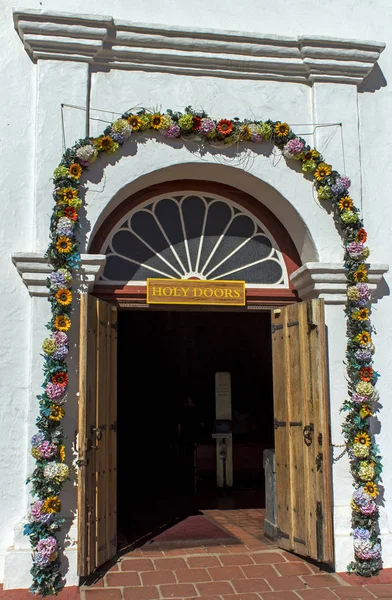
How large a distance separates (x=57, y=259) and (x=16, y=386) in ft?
3.68

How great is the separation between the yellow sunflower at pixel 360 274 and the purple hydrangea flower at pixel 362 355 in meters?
→ 0.65

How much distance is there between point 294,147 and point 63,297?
2547 millimetres

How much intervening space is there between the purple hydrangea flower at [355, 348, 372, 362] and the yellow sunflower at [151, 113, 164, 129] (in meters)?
2.70

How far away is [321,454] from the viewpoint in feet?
18.3

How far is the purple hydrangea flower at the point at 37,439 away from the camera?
17.3 ft

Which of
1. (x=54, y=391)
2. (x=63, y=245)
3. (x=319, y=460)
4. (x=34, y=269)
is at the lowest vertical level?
(x=319, y=460)

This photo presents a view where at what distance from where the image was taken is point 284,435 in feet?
20.2

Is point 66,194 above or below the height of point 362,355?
above

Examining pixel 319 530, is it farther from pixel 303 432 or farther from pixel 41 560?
pixel 41 560

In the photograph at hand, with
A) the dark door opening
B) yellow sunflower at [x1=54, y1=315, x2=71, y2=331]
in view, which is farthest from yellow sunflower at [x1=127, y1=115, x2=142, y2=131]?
the dark door opening

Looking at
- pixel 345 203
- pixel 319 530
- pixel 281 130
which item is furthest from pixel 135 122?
pixel 319 530

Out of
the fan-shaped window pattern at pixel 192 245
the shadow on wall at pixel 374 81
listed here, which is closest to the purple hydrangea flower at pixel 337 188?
the fan-shaped window pattern at pixel 192 245

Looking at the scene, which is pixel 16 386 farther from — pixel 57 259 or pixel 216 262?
pixel 216 262

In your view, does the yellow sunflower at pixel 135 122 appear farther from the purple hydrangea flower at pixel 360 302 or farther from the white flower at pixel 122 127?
the purple hydrangea flower at pixel 360 302
